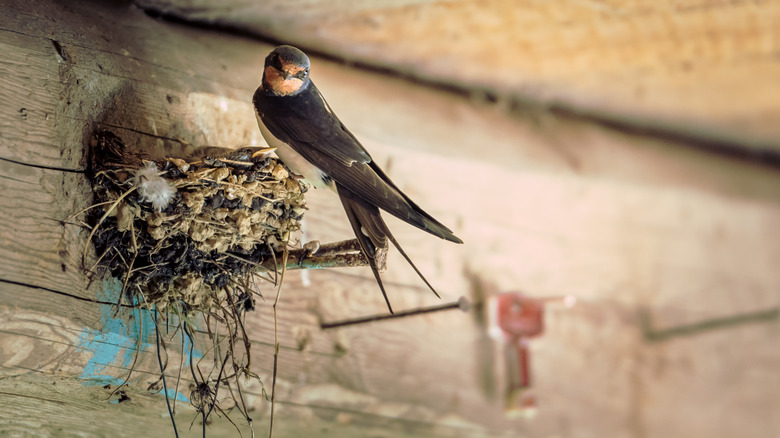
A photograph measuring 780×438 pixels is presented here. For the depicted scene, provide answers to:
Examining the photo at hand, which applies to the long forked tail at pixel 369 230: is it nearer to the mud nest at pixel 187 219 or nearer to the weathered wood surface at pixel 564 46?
the mud nest at pixel 187 219

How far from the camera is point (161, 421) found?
1.99 meters

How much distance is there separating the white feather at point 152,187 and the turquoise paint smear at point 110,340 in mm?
256

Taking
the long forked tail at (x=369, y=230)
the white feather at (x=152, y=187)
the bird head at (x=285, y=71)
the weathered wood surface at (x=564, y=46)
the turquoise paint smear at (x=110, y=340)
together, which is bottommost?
the turquoise paint smear at (x=110, y=340)

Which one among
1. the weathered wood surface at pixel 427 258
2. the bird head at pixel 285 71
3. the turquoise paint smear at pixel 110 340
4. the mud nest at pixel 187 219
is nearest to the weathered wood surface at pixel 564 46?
the weathered wood surface at pixel 427 258

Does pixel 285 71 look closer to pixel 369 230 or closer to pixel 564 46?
pixel 369 230

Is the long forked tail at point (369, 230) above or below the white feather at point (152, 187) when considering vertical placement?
below

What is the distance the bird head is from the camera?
194 cm

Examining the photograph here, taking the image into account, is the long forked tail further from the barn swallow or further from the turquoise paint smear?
the turquoise paint smear

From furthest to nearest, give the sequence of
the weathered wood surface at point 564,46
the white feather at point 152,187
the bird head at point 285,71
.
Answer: the weathered wood surface at point 564,46
the bird head at point 285,71
the white feather at point 152,187

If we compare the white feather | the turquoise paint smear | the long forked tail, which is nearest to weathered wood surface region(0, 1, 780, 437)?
the turquoise paint smear

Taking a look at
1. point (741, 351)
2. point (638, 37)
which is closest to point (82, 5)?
point (638, 37)

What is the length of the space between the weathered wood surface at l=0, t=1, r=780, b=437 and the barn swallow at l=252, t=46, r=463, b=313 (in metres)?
0.27

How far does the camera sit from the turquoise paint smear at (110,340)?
1706mm

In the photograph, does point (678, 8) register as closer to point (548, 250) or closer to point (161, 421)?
point (548, 250)
